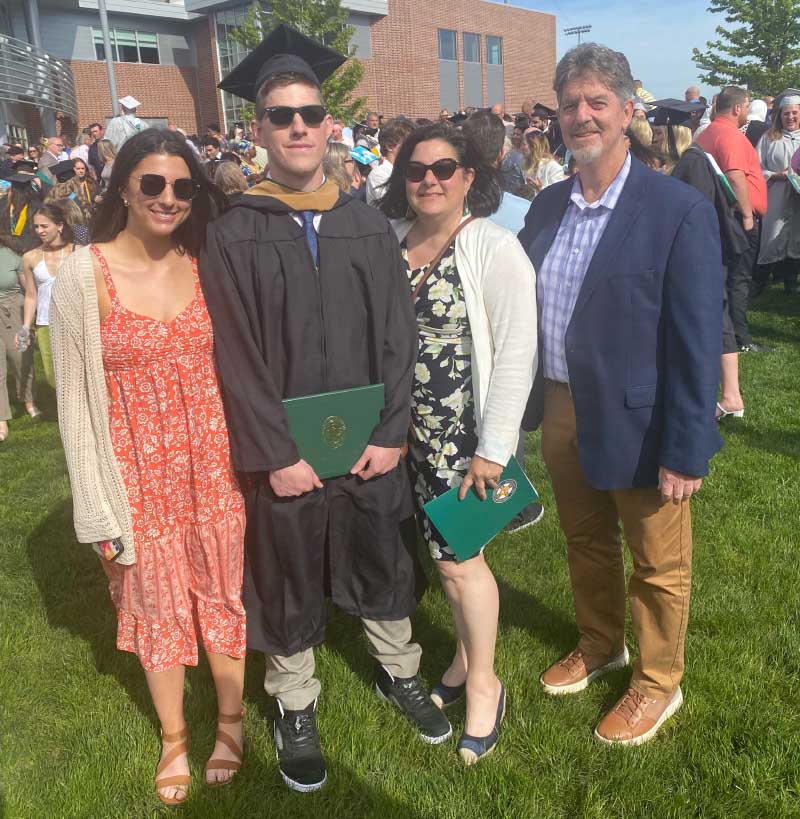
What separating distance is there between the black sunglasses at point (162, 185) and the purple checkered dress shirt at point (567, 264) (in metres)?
1.23

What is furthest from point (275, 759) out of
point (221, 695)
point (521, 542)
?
point (521, 542)

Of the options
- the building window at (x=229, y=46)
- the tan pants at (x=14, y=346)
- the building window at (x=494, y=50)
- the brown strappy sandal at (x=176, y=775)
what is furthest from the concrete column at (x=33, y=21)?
the brown strappy sandal at (x=176, y=775)

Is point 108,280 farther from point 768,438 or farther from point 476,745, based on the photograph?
point 768,438

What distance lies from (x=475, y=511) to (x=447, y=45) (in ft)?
159

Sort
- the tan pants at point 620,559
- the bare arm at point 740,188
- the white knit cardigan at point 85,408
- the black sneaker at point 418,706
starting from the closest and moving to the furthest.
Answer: the white knit cardigan at point 85,408, the tan pants at point 620,559, the black sneaker at point 418,706, the bare arm at point 740,188

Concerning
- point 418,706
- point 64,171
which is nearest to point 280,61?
point 418,706

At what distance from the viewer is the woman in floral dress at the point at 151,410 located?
238cm

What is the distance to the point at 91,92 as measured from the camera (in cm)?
3694

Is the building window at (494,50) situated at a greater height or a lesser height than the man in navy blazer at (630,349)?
greater

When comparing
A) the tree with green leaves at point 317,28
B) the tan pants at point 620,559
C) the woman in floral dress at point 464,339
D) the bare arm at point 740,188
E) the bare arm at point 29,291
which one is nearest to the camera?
the woman in floral dress at point 464,339

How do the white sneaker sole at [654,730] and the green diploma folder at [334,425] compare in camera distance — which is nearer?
the green diploma folder at [334,425]

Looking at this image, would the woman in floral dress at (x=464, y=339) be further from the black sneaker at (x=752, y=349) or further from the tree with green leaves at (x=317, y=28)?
the tree with green leaves at (x=317, y=28)

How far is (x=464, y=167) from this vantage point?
2.62 meters

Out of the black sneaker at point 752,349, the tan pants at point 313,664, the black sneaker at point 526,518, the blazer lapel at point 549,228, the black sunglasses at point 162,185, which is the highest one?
the black sunglasses at point 162,185
